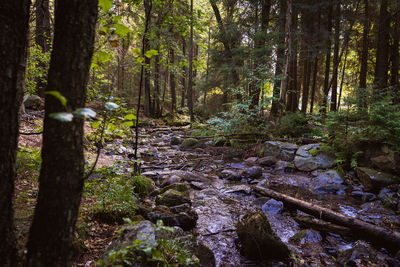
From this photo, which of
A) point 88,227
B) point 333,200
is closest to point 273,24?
point 333,200

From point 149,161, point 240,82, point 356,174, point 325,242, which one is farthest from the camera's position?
point 240,82

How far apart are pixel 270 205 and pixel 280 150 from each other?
434cm

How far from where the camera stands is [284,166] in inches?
316

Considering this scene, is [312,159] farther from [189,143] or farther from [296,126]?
[189,143]

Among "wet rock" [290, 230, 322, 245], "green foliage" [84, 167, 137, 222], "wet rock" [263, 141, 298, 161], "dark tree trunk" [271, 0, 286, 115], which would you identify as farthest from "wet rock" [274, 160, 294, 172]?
"green foliage" [84, 167, 137, 222]

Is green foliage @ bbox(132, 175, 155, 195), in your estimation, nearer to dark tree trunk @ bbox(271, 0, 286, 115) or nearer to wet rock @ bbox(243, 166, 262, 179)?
wet rock @ bbox(243, 166, 262, 179)

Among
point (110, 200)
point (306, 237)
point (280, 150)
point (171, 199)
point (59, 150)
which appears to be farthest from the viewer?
point (280, 150)

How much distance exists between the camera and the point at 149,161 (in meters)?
8.43

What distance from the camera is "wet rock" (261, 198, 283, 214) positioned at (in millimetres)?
4868

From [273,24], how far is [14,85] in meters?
17.6

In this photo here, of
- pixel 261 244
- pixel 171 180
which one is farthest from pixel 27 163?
pixel 261 244

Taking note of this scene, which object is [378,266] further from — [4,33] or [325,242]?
[4,33]

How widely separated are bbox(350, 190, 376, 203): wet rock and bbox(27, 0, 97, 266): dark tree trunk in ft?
21.6

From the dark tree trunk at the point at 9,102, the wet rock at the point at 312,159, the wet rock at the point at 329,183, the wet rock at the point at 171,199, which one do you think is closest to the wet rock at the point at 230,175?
the wet rock at the point at 329,183
